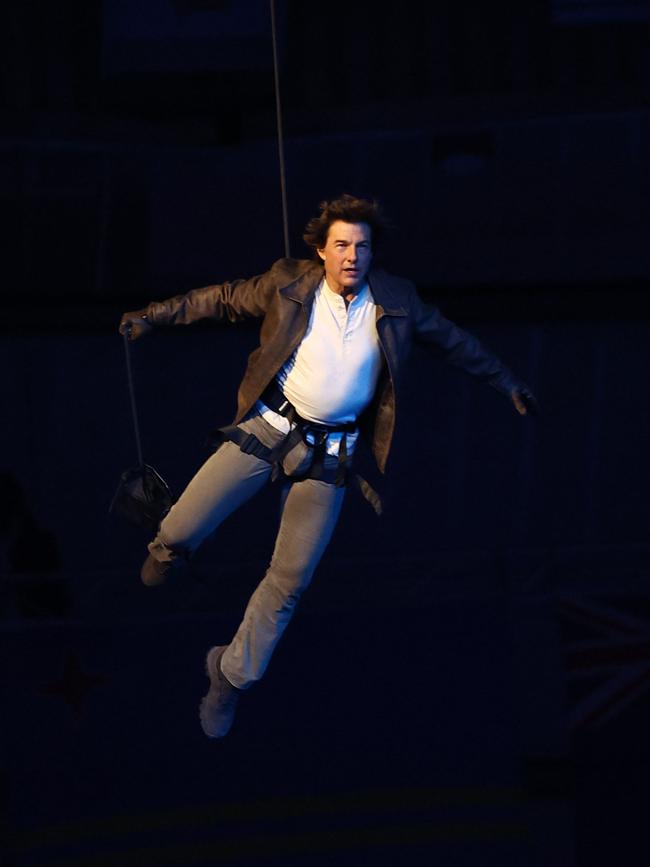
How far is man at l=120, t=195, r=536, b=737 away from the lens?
14.4 feet

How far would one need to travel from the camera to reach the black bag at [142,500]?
15.9ft

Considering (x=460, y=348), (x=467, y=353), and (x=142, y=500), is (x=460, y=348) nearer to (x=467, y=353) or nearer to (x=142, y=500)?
(x=467, y=353)

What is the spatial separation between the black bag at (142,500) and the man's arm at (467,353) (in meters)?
1.16

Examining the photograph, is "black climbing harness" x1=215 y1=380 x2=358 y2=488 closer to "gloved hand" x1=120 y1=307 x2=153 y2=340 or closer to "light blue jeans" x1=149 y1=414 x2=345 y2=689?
"light blue jeans" x1=149 y1=414 x2=345 y2=689

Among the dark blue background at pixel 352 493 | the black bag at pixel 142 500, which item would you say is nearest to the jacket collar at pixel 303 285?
the black bag at pixel 142 500

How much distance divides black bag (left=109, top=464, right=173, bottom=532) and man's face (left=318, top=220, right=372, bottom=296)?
1126mm

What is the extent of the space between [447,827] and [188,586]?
1.75 meters

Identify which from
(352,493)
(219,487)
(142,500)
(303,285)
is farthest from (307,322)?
(352,493)

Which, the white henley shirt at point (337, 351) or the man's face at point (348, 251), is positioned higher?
the man's face at point (348, 251)

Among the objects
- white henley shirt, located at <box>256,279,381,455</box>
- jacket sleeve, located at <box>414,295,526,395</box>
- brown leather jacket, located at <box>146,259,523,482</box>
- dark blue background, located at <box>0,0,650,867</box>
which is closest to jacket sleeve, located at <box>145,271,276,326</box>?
brown leather jacket, located at <box>146,259,523,482</box>

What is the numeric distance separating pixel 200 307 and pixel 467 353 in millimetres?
965

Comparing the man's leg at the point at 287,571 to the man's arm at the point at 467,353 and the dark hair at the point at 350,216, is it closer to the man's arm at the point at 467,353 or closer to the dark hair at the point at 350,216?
the man's arm at the point at 467,353

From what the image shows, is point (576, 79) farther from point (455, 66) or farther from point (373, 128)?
point (373, 128)

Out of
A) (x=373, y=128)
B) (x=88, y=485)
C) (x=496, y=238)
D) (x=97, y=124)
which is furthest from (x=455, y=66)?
(x=88, y=485)
